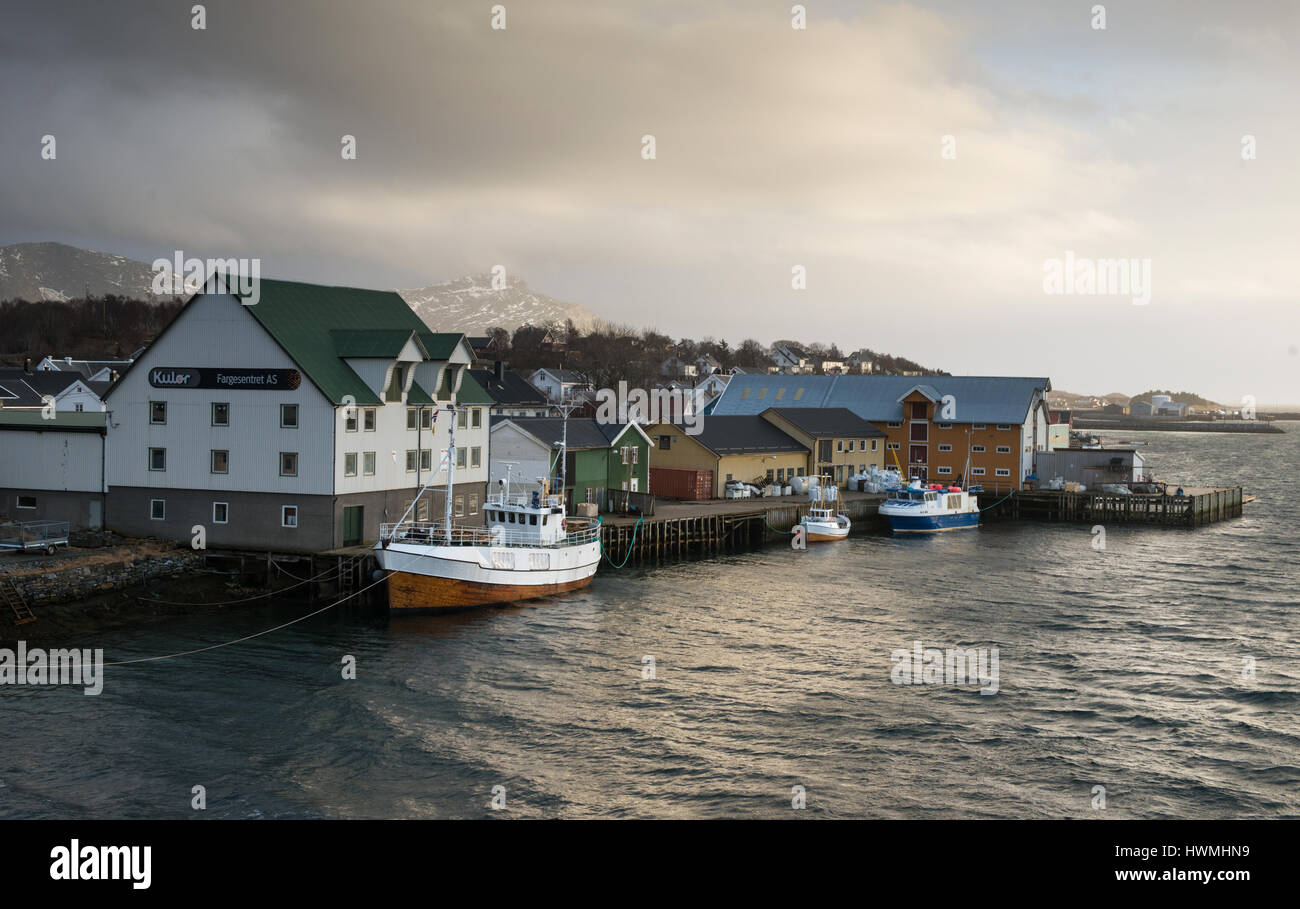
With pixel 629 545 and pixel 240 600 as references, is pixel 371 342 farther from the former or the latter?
pixel 629 545

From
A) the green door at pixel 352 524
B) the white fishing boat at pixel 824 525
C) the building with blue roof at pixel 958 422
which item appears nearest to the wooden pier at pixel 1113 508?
the building with blue roof at pixel 958 422

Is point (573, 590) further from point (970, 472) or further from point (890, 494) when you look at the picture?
point (970, 472)

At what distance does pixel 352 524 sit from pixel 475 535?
4.90 metres

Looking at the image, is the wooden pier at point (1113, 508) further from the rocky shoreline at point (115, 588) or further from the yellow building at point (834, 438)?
the rocky shoreline at point (115, 588)

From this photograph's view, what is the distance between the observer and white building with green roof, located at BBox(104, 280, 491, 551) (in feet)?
134

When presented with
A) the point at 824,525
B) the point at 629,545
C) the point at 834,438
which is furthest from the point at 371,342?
the point at 834,438

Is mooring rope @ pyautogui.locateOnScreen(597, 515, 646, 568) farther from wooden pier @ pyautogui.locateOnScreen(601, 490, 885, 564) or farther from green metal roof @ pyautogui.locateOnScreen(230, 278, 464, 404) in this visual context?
green metal roof @ pyautogui.locateOnScreen(230, 278, 464, 404)

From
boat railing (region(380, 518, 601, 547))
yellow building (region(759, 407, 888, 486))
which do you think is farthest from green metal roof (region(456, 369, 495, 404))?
yellow building (region(759, 407, 888, 486))

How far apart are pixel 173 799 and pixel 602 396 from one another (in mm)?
103657

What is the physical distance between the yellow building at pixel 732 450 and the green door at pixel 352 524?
30.6 meters

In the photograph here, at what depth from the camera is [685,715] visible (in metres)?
27.2

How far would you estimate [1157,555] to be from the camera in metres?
Result: 61.0

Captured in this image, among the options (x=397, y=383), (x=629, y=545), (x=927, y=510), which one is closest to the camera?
(x=397, y=383)

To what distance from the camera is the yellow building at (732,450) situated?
70188 mm
